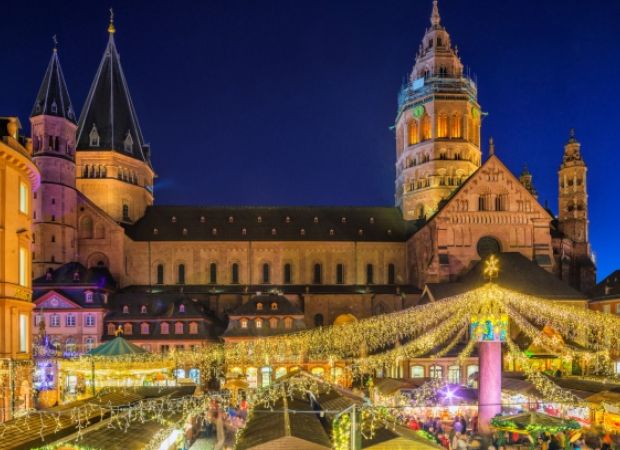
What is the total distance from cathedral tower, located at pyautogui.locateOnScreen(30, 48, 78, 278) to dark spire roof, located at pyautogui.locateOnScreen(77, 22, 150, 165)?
7.07 metres

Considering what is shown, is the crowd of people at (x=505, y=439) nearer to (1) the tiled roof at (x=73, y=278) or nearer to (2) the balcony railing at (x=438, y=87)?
(1) the tiled roof at (x=73, y=278)

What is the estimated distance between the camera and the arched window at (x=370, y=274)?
276 feet

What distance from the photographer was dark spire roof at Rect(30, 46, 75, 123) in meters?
73.7

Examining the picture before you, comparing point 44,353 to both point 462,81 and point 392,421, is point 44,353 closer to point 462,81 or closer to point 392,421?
point 392,421

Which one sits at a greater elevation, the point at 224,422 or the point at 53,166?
the point at 53,166

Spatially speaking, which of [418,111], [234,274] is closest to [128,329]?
[234,274]

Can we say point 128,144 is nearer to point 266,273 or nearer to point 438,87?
point 266,273

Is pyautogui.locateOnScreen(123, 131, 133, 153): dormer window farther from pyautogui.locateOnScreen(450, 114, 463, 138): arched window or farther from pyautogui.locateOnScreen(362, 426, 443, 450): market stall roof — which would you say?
pyautogui.locateOnScreen(362, 426, 443, 450): market stall roof

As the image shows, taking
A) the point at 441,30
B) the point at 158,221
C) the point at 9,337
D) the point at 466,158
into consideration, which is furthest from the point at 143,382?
the point at 441,30

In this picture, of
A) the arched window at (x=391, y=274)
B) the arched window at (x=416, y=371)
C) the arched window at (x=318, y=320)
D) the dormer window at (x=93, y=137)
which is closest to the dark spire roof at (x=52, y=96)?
the dormer window at (x=93, y=137)

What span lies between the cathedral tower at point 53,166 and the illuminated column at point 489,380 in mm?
56378

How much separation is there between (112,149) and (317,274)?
27.5 m

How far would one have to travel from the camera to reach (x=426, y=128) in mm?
89750

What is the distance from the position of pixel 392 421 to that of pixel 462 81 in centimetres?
7131
